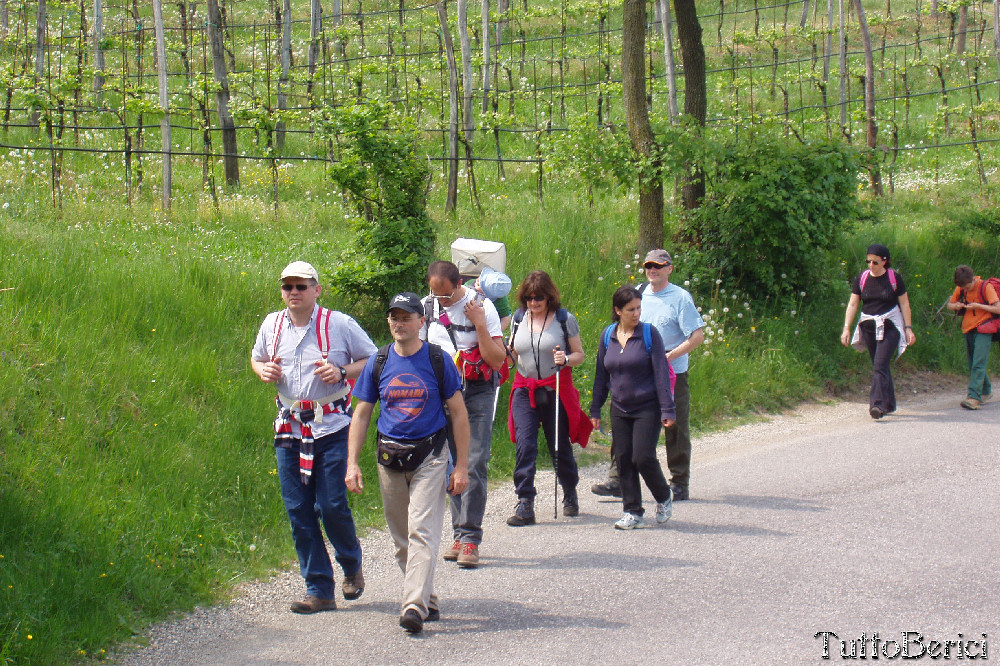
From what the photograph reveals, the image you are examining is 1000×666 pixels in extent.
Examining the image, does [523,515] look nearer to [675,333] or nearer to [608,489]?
[608,489]

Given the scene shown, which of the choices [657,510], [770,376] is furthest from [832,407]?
[657,510]

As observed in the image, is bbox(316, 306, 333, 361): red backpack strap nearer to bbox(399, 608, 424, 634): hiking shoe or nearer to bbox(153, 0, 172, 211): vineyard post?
bbox(399, 608, 424, 634): hiking shoe

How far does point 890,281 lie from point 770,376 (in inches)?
65.9

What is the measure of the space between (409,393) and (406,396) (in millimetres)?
22

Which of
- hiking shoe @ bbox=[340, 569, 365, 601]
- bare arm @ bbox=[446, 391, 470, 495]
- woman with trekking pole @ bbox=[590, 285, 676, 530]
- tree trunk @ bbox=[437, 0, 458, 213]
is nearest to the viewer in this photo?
bare arm @ bbox=[446, 391, 470, 495]

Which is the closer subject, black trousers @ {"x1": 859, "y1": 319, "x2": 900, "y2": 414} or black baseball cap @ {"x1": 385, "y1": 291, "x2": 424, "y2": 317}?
black baseball cap @ {"x1": 385, "y1": 291, "x2": 424, "y2": 317}

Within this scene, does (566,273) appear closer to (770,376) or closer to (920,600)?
(770,376)

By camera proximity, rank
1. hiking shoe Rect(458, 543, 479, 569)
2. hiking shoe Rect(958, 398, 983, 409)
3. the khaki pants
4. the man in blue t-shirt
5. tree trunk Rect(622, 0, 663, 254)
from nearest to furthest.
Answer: the khaki pants
the man in blue t-shirt
hiking shoe Rect(458, 543, 479, 569)
hiking shoe Rect(958, 398, 983, 409)
tree trunk Rect(622, 0, 663, 254)

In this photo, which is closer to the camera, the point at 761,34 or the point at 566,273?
the point at 566,273

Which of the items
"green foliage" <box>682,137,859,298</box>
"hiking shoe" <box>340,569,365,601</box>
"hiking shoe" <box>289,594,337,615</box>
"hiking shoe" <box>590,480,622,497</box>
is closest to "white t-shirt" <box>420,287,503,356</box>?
"hiking shoe" <box>340,569,365,601</box>

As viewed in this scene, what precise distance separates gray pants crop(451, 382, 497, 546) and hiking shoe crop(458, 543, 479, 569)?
1.8 inches

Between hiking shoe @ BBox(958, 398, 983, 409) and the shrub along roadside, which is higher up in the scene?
the shrub along roadside

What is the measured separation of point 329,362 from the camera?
5.30 metres

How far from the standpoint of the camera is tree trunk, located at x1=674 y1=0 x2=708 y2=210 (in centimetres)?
1287
